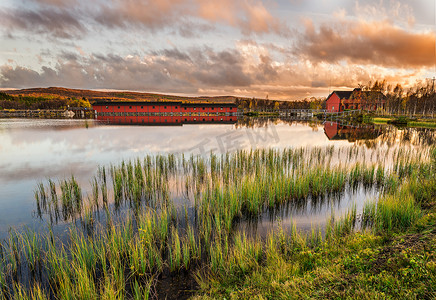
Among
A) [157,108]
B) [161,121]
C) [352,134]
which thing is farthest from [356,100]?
[157,108]

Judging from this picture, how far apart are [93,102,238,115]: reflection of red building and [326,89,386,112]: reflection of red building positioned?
41.6 meters

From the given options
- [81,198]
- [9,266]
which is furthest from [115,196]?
[9,266]

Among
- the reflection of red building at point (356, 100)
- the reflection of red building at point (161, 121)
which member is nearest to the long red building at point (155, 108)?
the reflection of red building at point (161, 121)

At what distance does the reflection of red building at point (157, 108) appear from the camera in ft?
259

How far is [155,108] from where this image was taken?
79.2 m

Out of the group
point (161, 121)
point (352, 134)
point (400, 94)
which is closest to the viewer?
point (352, 134)

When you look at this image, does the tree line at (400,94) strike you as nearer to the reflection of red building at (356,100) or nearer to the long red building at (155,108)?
the reflection of red building at (356,100)

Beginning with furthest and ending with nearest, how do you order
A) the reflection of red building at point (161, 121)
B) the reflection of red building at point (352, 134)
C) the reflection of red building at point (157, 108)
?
1. the reflection of red building at point (157, 108)
2. the reflection of red building at point (161, 121)
3. the reflection of red building at point (352, 134)

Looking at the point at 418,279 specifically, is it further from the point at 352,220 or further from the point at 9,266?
the point at 9,266

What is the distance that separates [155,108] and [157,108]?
0.70 meters

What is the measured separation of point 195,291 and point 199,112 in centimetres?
7967

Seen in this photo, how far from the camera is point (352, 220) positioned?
23.9 ft

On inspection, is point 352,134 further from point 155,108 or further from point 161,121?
point 155,108

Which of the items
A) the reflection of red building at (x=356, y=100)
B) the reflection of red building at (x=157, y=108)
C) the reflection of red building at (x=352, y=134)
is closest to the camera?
the reflection of red building at (x=352, y=134)
